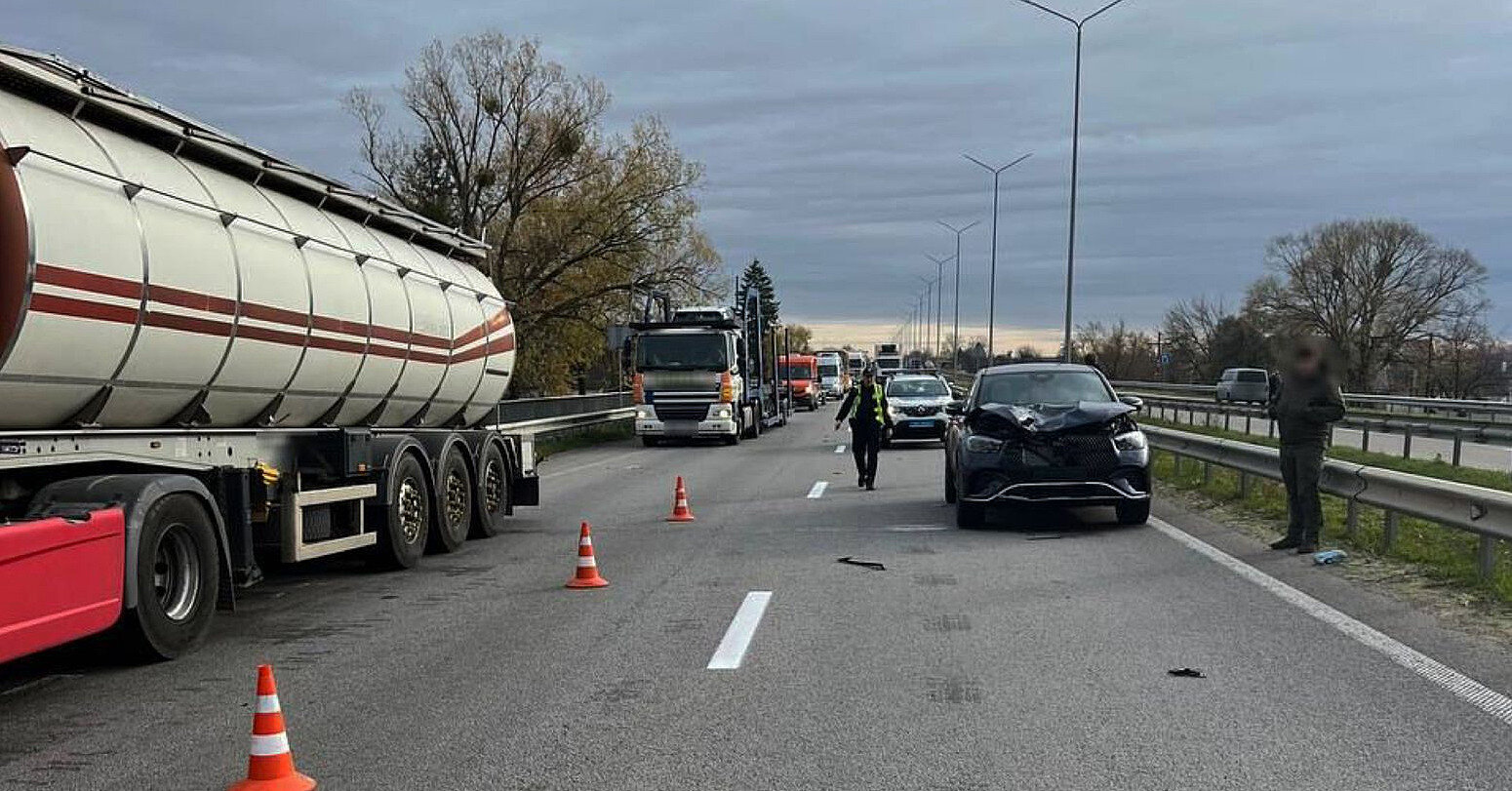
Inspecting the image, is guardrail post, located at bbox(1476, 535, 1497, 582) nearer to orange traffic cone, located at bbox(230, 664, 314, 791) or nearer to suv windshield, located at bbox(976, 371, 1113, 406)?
suv windshield, located at bbox(976, 371, 1113, 406)

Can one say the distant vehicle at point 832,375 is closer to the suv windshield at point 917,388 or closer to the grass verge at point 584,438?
the grass verge at point 584,438

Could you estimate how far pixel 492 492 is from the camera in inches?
561

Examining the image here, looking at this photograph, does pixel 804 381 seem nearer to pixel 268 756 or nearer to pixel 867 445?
pixel 867 445

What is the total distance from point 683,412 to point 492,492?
16726 mm

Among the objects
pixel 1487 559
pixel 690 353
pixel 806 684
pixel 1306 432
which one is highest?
pixel 690 353

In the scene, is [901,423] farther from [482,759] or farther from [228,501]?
[482,759]

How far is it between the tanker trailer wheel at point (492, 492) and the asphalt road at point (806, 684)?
1.65m

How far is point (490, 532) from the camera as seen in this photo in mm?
13875

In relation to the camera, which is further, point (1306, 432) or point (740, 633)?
point (1306, 432)

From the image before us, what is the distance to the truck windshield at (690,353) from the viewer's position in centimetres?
3098

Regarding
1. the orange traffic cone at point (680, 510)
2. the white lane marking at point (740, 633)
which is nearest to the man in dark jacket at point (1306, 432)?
the white lane marking at point (740, 633)

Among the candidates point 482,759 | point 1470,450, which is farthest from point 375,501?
point 1470,450

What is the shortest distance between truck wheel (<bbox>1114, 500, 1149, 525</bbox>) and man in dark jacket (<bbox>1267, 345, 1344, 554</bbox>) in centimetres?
189

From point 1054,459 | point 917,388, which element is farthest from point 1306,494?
point 917,388
